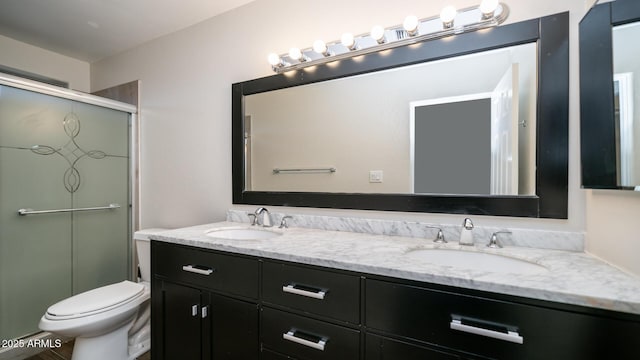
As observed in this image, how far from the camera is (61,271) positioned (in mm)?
2104

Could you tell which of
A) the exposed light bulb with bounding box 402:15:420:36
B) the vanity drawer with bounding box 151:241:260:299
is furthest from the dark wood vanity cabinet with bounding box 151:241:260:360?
the exposed light bulb with bounding box 402:15:420:36

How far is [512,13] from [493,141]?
21.5 inches

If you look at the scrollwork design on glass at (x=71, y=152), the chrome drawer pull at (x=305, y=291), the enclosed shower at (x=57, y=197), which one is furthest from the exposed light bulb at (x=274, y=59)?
the scrollwork design on glass at (x=71, y=152)

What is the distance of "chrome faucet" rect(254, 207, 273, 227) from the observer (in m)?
1.74

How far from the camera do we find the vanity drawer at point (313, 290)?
3.18ft

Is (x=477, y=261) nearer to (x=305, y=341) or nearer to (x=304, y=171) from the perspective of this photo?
(x=305, y=341)

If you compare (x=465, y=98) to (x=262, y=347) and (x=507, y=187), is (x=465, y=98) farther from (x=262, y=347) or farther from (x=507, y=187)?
(x=262, y=347)

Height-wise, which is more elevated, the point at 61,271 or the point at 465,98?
the point at 465,98

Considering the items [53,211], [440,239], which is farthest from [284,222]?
[53,211]

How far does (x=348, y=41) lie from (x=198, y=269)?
1.36 metres

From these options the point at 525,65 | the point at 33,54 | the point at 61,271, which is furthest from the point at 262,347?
the point at 33,54

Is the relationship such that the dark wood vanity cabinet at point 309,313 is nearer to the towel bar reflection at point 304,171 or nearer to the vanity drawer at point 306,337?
the vanity drawer at point 306,337

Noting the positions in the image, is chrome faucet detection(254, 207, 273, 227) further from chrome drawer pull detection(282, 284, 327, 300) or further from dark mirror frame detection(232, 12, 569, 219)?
chrome drawer pull detection(282, 284, 327, 300)

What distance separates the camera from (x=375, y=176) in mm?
1526
